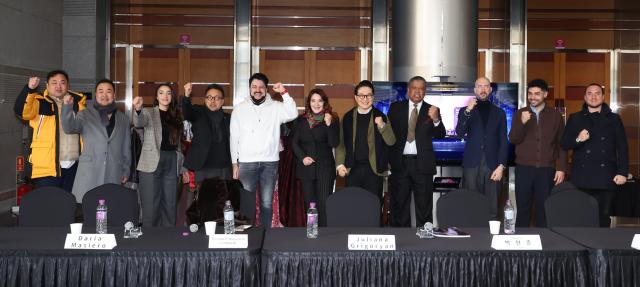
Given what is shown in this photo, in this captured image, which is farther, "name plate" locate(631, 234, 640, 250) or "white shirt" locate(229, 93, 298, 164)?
"white shirt" locate(229, 93, 298, 164)

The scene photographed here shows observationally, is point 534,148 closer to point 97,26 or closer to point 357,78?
point 357,78

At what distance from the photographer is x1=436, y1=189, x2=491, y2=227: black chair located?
187 inches

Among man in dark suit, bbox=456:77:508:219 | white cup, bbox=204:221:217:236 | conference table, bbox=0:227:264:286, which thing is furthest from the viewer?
man in dark suit, bbox=456:77:508:219

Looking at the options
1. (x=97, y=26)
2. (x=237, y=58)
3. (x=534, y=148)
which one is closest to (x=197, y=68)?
(x=237, y=58)

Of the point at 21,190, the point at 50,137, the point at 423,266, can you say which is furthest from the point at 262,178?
the point at 21,190

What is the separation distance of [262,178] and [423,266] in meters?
2.68

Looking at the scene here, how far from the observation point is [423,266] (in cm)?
351

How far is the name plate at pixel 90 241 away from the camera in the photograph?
350cm

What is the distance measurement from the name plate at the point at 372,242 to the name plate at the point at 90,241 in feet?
3.83

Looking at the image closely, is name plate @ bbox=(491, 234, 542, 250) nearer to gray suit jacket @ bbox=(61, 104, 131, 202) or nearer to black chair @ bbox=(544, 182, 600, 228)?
black chair @ bbox=(544, 182, 600, 228)

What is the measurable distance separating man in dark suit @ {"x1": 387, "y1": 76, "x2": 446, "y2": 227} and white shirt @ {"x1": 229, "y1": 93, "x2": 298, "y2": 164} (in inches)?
36.0

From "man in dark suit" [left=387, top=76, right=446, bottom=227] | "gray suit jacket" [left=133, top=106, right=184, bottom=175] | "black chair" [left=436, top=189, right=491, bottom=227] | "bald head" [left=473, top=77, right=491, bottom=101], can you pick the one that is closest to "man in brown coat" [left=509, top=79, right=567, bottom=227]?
"bald head" [left=473, top=77, right=491, bottom=101]

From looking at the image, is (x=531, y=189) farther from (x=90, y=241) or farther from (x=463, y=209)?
(x=90, y=241)

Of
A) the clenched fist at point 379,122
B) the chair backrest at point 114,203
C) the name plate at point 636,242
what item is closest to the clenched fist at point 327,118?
the clenched fist at point 379,122
